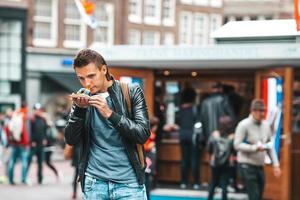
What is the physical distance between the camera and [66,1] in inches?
1255

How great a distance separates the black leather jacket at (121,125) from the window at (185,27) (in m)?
34.3

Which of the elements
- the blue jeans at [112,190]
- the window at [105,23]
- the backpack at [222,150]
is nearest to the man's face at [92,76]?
the blue jeans at [112,190]

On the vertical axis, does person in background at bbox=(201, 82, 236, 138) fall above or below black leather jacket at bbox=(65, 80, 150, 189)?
below

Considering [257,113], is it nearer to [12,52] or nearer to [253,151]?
[253,151]

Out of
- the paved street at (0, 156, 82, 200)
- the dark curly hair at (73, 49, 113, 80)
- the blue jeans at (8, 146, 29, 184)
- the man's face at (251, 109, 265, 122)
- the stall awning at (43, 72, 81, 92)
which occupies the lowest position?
the paved street at (0, 156, 82, 200)

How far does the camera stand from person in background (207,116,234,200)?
1004 centimetres

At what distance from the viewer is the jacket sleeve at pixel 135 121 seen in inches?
165

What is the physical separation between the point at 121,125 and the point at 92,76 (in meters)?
0.32

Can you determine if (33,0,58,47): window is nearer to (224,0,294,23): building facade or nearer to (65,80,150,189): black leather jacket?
(224,0,294,23): building facade

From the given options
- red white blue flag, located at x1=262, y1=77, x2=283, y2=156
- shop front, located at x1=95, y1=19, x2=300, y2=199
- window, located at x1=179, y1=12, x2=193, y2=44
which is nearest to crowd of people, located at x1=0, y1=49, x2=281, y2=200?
shop front, located at x1=95, y1=19, x2=300, y2=199

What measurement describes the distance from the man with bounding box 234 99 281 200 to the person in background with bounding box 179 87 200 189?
3037mm

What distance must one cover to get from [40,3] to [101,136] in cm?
2785

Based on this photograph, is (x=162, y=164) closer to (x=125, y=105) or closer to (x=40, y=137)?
(x=40, y=137)

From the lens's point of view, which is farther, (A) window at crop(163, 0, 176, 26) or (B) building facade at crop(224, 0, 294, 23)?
(B) building facade at crop(224, 0, 294, 23)
